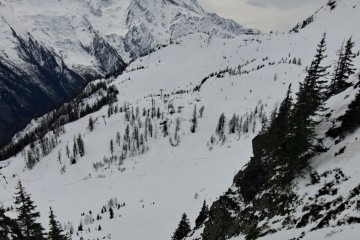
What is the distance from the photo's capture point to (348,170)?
3150 centimetres

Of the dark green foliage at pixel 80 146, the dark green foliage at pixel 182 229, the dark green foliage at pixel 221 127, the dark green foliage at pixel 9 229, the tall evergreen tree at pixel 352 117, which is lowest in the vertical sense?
the dark green foliage at pixel 80 146

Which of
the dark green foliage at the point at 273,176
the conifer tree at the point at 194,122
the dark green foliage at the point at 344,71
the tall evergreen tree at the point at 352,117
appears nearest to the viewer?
the tall evergreen tree at the point at 352,117

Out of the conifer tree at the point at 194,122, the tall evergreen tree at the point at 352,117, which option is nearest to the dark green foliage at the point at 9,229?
the tall evergreen tree at the point at 352,117

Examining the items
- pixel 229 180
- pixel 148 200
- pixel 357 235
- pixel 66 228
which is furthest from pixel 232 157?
pixel 357 235

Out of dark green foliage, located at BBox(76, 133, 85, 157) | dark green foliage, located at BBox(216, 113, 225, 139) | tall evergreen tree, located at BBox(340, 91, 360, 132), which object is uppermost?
tall evergreen tree, located at BBox(340, 91, 360, 132)

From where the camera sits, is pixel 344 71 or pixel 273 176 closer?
pixel 273 176

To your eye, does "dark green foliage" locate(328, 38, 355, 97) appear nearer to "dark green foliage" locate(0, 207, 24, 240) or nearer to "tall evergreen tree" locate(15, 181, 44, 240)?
"tall evergreen tree" locate(15, 181, 44, 240)

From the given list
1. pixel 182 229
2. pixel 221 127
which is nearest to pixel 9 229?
pixel 182 229

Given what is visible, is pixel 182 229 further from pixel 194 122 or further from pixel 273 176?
pixel 194 122

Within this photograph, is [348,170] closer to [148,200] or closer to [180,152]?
[148,200]

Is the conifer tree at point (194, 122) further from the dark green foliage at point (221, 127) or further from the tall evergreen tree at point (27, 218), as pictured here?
the tall evergreen tree at point (27, 218)

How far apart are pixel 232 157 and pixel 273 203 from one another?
307 feet

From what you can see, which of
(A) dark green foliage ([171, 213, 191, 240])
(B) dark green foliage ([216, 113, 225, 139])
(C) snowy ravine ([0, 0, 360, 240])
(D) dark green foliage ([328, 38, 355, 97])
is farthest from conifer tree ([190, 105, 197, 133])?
(D) dark green foliage ([328, 38, 355, 97])

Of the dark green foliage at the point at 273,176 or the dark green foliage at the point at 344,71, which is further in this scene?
the dark green foliage at the point at 344,71
